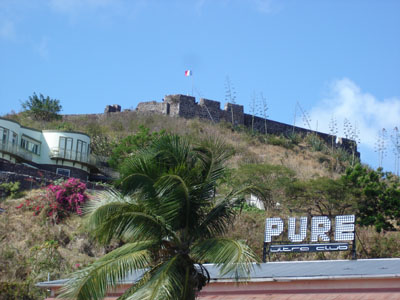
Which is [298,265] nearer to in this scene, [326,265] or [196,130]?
[326,265]

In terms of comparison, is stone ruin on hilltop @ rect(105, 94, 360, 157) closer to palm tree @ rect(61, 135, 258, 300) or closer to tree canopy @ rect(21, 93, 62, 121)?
tree canopy @ rect(21, 93, 62, 121)

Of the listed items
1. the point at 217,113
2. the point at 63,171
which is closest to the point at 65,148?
Result: the point at 63,171

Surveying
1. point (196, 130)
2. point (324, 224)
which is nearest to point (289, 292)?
point (324, 224)

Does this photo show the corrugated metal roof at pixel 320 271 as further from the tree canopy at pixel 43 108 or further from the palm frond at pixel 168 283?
the tree canopy at pixel 43 108

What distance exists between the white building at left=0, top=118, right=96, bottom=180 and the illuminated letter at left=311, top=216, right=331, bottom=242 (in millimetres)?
27563

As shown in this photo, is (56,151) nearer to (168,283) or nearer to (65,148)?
(65,148)

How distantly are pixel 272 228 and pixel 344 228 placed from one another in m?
3.10

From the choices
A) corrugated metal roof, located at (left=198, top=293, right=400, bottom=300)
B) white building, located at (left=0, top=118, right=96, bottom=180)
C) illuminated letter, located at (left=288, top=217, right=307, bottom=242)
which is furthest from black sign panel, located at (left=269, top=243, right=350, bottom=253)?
white building, located at (left=0, top=118, right=96, bottom=180)

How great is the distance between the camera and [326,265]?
72.6ft

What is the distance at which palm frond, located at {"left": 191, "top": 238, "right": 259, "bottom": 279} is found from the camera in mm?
14227

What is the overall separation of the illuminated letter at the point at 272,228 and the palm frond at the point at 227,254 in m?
13.3

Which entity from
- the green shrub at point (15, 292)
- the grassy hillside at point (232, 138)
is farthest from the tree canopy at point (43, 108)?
the green shrub at point (15, 292)

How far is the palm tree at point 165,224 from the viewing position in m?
14.7

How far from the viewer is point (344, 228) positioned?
1075 inches
